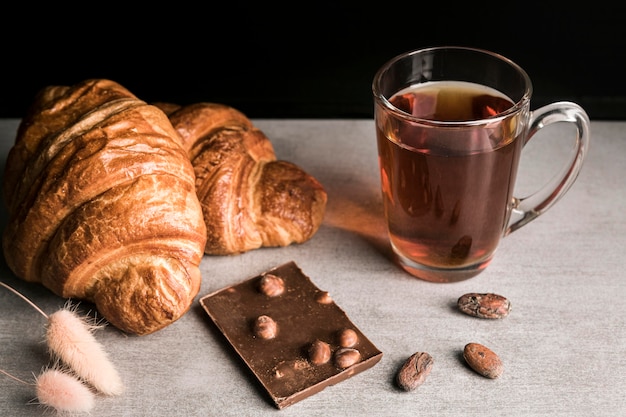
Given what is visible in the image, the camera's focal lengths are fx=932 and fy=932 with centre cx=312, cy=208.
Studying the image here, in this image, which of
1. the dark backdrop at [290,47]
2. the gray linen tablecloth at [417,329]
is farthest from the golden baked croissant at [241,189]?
the dark backdrop at [290,47]

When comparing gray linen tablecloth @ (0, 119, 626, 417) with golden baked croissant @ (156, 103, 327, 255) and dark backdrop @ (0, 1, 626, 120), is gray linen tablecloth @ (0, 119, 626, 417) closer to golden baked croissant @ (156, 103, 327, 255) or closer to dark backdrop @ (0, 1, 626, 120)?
golden baked croissant @ (156, 103, 327, 255)

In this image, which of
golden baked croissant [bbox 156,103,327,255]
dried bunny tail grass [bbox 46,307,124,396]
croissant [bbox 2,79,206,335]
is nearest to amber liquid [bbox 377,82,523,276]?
golden baked croissant [bbox 156,103,327,255]

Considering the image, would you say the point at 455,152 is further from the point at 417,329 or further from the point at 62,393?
the point at 62,393

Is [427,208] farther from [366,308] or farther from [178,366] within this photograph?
[178,366]

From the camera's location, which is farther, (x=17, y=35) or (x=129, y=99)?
(x=17, y=35)

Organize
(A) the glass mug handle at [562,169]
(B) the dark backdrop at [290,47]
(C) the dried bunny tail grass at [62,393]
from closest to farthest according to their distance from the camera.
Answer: (C) the dried bunny tail grass at [62,393], (A) the glass mug handle at [562,169], (B) the dark backdrop at [290,47]

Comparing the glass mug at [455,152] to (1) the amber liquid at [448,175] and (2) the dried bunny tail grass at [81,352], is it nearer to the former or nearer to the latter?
(1) the amber liquid at [448,175]

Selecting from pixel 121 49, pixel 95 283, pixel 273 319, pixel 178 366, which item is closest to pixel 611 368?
pixel 273 319

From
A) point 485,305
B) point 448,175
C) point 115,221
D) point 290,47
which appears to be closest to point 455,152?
point 448,175
